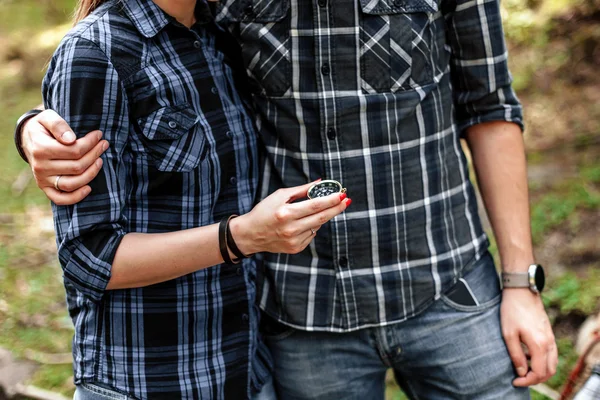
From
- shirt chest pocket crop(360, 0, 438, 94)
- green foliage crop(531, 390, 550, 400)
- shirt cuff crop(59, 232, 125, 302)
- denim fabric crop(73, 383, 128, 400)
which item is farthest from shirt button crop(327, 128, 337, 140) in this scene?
green foliage crop(531, 390, 550, 400)

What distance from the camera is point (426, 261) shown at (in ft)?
6.03

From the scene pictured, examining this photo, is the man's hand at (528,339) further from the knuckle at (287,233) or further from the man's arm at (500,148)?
the knuckle at (287,233)

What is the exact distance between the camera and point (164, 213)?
171cm

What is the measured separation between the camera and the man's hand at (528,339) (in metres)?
1.80

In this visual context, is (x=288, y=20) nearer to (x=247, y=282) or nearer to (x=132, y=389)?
(x=247, y=282)

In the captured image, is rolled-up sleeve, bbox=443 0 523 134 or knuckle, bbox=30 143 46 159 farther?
rolled-up sleeve, bbox=443 0 523 134

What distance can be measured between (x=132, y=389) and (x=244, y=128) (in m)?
0.73

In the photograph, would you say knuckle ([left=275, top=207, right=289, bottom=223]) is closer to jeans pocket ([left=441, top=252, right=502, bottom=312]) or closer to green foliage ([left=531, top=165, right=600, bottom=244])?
jeans pocket ([left=441, top=252, right=502, bottom=312])

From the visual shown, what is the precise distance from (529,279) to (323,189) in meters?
0.71

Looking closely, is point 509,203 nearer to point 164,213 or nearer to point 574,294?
point 164,213

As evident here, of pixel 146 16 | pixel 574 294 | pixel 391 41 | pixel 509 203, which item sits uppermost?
pixel 146 16

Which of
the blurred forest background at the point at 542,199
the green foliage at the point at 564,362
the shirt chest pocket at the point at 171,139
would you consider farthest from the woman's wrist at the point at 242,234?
the green foliage at the point at 564,362

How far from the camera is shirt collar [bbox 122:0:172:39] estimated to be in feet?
5.56

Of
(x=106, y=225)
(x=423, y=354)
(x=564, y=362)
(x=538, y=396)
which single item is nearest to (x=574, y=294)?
(x=564, y=362)
